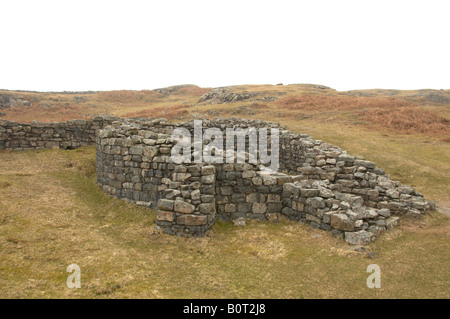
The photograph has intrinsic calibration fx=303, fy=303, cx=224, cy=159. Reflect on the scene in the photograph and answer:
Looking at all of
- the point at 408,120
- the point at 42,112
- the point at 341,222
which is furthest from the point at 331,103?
the point at 42,112

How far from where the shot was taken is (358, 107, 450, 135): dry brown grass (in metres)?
27.8

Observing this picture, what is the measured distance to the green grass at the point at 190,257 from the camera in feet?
21.6

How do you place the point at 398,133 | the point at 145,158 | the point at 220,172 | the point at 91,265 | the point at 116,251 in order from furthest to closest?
1. the point at 398,133
2. the point at 145,158
3. the point at 220,172
4. the point at 116,251
5. the point at 91,265

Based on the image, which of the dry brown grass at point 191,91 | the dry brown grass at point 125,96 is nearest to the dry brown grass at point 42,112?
the dry brown grass at point 125,96

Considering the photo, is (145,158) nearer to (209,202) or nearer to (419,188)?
(209,202)

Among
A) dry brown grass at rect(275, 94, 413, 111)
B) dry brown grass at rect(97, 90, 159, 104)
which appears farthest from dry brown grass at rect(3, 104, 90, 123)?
dry brown grass at rect(275, 94, 413, 111)

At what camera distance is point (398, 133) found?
88.9ft

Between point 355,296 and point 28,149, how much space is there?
20341mm

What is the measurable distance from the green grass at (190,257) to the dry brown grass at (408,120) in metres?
19.7

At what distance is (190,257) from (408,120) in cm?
2949

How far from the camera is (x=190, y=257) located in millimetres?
8102

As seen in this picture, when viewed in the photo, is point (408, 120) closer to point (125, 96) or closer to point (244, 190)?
point (244, 190)

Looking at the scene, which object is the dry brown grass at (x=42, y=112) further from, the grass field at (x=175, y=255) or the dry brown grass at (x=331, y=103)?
the grass field at (x=175, y=255)
